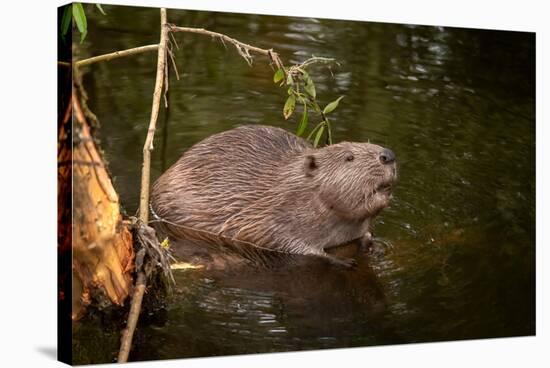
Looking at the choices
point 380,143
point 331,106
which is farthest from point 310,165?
point 380,143

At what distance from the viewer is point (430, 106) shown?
8422mm

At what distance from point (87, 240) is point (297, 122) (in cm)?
272

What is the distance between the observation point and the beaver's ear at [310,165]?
8.06m

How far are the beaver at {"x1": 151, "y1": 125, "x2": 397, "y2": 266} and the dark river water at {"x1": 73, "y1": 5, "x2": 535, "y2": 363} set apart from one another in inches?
7.1

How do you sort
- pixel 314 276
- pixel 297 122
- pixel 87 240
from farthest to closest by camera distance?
pixel 297 122 → pixel 314 276 → pixel 87 240

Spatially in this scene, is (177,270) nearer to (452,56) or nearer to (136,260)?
(136,260)

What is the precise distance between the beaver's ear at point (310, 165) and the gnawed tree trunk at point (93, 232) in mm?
1752

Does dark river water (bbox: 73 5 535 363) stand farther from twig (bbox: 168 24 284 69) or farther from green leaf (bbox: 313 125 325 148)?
green leaf (bbox: 313 125 325 148)

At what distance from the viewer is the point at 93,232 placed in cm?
655

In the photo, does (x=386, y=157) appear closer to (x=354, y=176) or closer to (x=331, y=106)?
(x=354, y=176)

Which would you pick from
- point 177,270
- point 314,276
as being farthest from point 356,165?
point 177,270

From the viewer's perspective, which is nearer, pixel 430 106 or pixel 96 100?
pixel 96 100

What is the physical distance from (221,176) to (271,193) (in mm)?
389

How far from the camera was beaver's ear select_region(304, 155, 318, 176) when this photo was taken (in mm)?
8062
